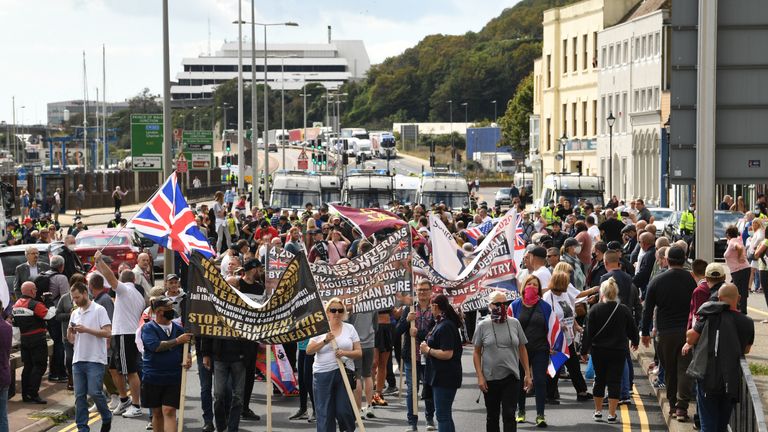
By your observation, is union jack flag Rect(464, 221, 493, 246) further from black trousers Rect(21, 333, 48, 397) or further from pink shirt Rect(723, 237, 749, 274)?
black trousers Rect(21, 333, 48, 397)

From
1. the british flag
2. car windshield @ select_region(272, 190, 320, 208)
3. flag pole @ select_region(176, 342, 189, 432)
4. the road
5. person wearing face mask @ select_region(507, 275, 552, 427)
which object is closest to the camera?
flag pole @ select_region(176, 342, 189, 432)

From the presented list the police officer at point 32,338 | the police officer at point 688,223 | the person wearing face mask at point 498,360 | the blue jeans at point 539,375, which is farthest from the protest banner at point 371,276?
the police officer at point 688,223

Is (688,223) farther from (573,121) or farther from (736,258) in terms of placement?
(573,121)

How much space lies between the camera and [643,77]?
7231cm

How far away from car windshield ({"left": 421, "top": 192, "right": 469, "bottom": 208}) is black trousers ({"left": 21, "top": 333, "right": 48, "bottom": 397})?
97.6 ft

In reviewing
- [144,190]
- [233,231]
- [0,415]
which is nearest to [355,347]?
[0,415]

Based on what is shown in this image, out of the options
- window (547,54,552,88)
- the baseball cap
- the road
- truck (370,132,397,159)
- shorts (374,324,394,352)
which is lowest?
the road

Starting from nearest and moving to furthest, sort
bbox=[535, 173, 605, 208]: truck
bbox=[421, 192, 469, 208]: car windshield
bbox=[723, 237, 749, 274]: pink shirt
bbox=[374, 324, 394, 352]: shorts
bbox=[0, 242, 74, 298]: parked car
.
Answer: bbox=[374, 324, 394, 352]: shorts → bbox=[723, 237, 749, 274]: pink shirt → bbox=[0, 242, 74, 298]: parked car → bbox=[535, 173, 605, 208]: truck → bbox=[421, 192, 469, 208]: car windshield

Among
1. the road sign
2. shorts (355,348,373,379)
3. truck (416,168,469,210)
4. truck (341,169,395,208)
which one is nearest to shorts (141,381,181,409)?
shorts (355,348,373,379)

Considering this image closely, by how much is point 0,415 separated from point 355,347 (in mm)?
3411

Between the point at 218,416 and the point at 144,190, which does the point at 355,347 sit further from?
the point at 144,190

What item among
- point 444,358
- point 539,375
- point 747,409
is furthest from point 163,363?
point 747,409

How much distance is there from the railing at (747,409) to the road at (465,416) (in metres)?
2.38

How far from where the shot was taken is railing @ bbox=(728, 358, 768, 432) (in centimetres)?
1100
